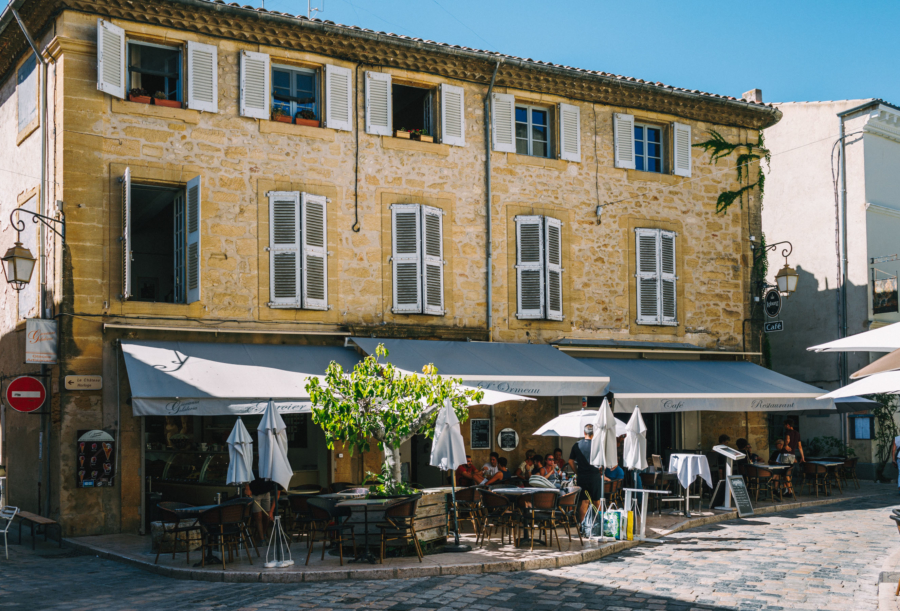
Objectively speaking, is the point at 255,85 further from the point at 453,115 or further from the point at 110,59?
the point at 453,115

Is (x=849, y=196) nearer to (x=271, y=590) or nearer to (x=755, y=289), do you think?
(x=755, y=289)

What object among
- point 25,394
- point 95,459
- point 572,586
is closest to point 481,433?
point 95,459

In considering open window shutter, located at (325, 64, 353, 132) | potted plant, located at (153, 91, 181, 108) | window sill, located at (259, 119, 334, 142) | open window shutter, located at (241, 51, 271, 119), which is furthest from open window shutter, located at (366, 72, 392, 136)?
potted plant, located at (153, 91, 181, 108)

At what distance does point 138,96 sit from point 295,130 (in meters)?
2.56

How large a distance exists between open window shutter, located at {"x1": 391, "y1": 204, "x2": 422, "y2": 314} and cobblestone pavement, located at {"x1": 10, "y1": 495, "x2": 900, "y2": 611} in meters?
6.02

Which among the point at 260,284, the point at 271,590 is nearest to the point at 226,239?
the point at 260,284

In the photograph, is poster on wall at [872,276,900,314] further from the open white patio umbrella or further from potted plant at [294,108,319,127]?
the open white patio umbrella

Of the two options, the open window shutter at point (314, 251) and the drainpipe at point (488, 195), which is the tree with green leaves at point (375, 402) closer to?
the open window shutter at point (314, 251)

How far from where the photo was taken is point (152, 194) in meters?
15.1

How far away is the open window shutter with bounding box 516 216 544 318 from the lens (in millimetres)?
16359

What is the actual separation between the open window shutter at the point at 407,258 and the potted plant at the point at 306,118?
6.63 feet

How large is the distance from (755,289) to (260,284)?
11.3 metres

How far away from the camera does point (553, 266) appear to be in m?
16.6

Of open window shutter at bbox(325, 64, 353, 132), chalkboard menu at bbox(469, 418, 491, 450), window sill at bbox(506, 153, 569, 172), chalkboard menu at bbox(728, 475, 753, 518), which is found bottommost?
chalkboard menu at bbox(728, 475, 753, 518)
